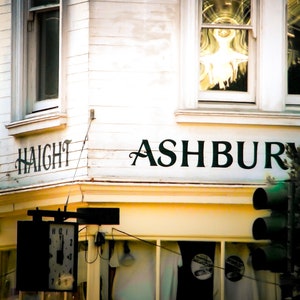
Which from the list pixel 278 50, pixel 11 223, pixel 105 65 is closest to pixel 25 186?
pixel 11 223

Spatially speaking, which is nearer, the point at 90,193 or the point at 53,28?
the point at 90,193

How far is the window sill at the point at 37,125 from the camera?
59.7 ft

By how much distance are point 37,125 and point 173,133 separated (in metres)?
2.14

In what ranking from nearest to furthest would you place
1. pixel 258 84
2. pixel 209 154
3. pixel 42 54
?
pixel 209 154 < pixel 258 84 < pixel 42 54

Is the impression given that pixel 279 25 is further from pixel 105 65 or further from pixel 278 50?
pixel 105 65

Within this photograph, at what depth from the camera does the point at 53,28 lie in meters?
19.1

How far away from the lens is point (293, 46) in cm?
1845

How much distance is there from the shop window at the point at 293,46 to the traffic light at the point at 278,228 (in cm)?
629

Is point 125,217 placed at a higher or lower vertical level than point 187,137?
lower

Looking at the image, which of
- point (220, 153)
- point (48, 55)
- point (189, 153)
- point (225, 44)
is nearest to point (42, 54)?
point (48, 55)

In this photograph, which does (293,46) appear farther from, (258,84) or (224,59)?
(224,59)

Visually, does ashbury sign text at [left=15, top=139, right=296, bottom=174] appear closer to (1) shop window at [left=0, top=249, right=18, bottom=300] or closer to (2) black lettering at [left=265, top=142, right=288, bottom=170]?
(2) black lettering at [left=265, top=142, right=288, bottom=170]

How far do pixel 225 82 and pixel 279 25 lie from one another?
3.56 ft

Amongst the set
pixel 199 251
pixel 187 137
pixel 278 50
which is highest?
pixel 278 50
